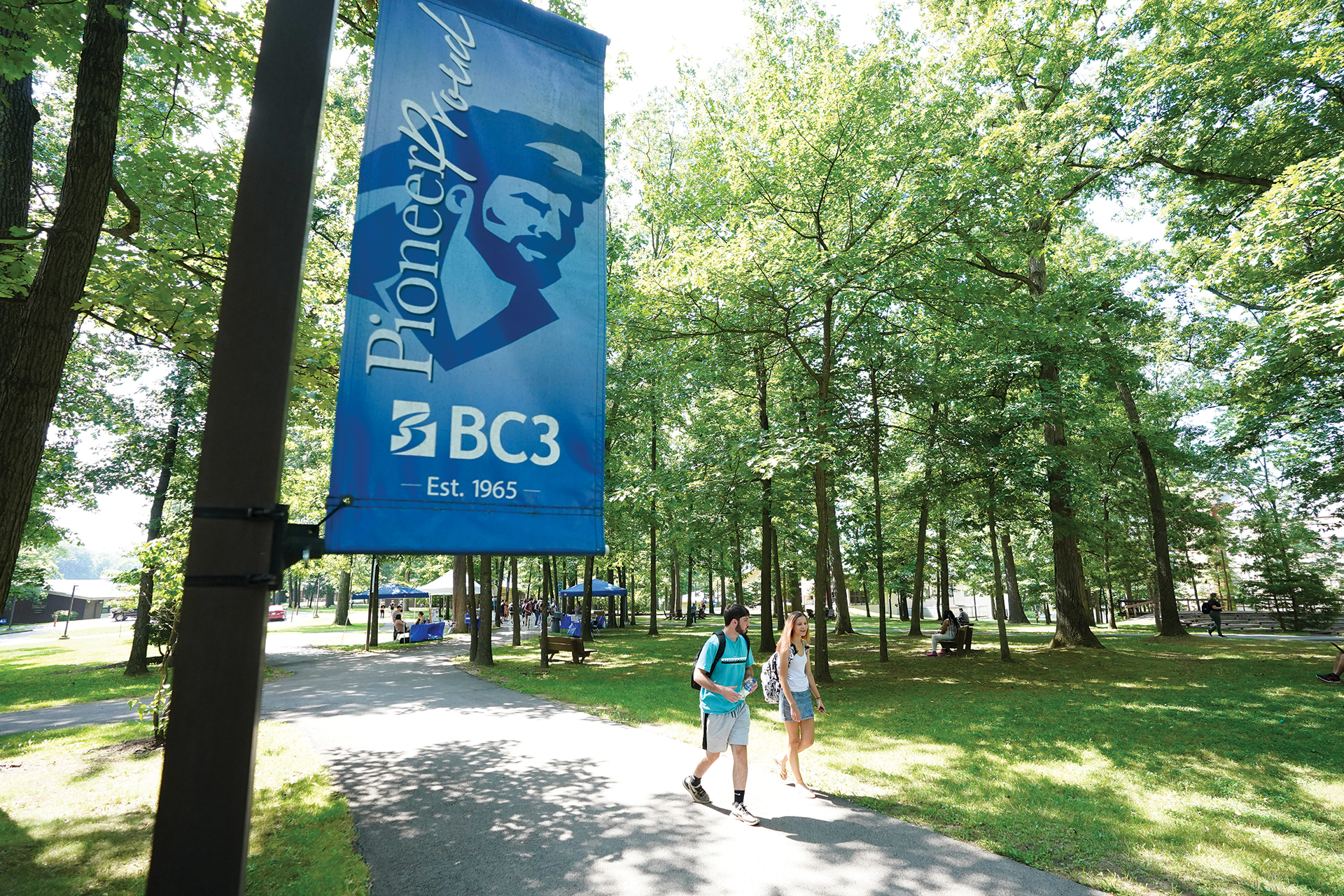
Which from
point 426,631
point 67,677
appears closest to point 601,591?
point 426,631

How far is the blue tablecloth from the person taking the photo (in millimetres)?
28703

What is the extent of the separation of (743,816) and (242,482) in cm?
537

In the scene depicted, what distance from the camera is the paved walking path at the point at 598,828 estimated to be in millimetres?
4738

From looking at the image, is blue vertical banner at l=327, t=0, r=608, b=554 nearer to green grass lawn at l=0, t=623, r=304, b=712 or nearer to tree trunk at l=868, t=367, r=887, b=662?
tree trunk at l=868, t=367, r=887, b=662

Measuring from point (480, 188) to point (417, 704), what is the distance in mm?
11551

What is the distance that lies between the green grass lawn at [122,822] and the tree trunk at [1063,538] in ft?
48.8

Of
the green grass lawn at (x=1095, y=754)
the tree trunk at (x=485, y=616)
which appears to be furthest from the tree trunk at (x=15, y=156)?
the tree trunk at (x=485, y=616)

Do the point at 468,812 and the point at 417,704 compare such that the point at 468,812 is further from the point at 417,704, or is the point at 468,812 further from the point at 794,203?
the point at 794,203

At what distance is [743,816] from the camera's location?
588 centimetres

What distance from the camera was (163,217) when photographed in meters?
7.73

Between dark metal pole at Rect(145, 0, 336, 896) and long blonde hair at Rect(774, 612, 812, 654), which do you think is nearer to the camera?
dark metal pole at Rect(145, 0, 336, 896)

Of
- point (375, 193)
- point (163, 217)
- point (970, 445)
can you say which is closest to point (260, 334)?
point (375, 193)

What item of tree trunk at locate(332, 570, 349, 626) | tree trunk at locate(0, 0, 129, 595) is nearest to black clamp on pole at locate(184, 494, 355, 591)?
tree trunk at locate(0, 0, 129, 595)

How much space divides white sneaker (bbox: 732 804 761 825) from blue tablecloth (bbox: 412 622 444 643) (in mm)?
25891
